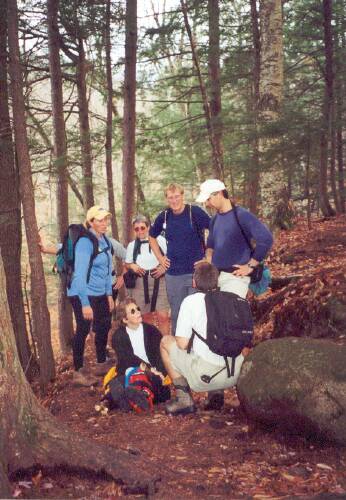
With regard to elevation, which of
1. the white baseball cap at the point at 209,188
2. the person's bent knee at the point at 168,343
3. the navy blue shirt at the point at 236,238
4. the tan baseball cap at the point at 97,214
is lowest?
the person's bent knee at the point at 168,343

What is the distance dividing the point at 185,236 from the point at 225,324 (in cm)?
186

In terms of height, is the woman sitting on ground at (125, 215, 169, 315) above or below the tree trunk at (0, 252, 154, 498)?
above

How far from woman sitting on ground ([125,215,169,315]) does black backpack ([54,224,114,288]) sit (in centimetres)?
70

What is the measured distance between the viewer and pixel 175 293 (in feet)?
22.7

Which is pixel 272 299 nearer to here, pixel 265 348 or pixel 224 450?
pixel 265 348

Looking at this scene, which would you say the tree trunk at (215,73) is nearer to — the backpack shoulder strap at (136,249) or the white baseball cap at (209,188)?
the backpack shoulder strap at (136,249)

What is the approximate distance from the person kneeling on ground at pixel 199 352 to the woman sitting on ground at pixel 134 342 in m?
0.79

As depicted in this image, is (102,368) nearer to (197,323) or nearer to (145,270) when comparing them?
(145,270)

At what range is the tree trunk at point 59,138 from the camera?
9.59 metres

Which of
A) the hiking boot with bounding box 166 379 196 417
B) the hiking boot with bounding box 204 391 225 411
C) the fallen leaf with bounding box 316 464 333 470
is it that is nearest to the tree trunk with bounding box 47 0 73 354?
the hiking boot with bounding box 166 379 196 417

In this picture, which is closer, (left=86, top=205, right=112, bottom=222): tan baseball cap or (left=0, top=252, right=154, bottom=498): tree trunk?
(left=0, top=252, right=154, bottom=498): tree trunk

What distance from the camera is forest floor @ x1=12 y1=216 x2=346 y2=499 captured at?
3.71m

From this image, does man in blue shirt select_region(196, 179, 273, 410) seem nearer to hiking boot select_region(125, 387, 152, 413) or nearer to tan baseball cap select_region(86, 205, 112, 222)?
hiking boot select_region(125, 387, 152, 413)

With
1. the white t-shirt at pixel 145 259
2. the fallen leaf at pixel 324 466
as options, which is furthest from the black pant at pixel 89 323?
the fallen leaf at pixel 324 466
